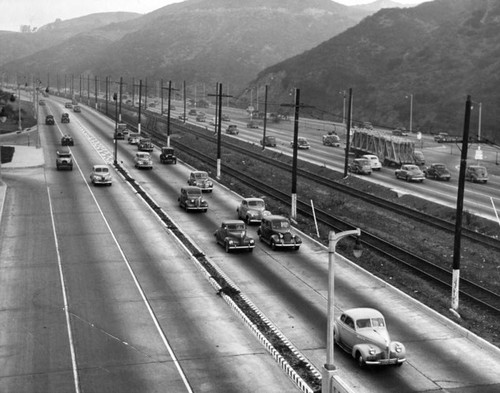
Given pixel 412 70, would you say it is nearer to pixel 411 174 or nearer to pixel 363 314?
pixel 411 174

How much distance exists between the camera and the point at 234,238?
124ft

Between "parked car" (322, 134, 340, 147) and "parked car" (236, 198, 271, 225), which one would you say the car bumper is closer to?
"parked car" (236, 198, 271, 225)

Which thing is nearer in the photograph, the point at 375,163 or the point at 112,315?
the point at 112,315

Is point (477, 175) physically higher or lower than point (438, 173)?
higher

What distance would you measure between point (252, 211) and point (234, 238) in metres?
7.81

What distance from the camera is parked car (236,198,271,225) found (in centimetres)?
4519

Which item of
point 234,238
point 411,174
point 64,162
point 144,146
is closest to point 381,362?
point 234,238

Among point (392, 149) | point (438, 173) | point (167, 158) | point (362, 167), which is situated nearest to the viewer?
point (438, 173)

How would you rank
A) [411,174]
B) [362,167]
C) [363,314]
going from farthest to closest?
1. [362,167]
2. [411,174]
3. [363,314]

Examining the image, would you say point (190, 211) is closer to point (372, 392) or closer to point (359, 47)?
point (372, 392)

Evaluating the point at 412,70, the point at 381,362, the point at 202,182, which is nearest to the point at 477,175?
the point at 202,182

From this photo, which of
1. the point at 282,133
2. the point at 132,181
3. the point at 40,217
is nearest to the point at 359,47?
the point at 282,133

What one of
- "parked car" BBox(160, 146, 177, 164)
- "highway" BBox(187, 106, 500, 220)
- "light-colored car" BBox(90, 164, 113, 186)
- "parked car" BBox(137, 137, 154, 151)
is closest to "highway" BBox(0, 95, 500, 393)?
"highway" BBox(187, 106, 500, 220)

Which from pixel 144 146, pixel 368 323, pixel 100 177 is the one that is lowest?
pixel 368 323
